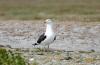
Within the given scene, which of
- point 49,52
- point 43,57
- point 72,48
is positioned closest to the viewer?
point 43,57

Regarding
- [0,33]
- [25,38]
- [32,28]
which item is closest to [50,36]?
[25,38]

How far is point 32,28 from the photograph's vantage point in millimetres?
24688

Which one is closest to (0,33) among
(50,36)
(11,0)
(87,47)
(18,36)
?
(18,36)

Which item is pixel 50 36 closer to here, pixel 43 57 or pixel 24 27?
pixel 43 57

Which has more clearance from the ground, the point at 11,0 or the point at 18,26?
the point at 11,0

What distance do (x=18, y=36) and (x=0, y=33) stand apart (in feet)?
3.25

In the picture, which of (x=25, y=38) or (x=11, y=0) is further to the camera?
(x=11, y=0)

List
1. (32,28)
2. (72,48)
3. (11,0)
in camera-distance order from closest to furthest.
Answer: (72,48) → (32,28) → (11,0)

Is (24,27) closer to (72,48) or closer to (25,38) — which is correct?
(25,38)

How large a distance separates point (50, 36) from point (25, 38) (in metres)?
4.81

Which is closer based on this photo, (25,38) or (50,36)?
(50,36)

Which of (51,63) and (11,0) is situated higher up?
(11,0)

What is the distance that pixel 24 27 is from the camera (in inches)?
979

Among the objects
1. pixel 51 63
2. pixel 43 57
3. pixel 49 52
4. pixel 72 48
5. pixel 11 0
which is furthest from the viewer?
pixel 11 0
